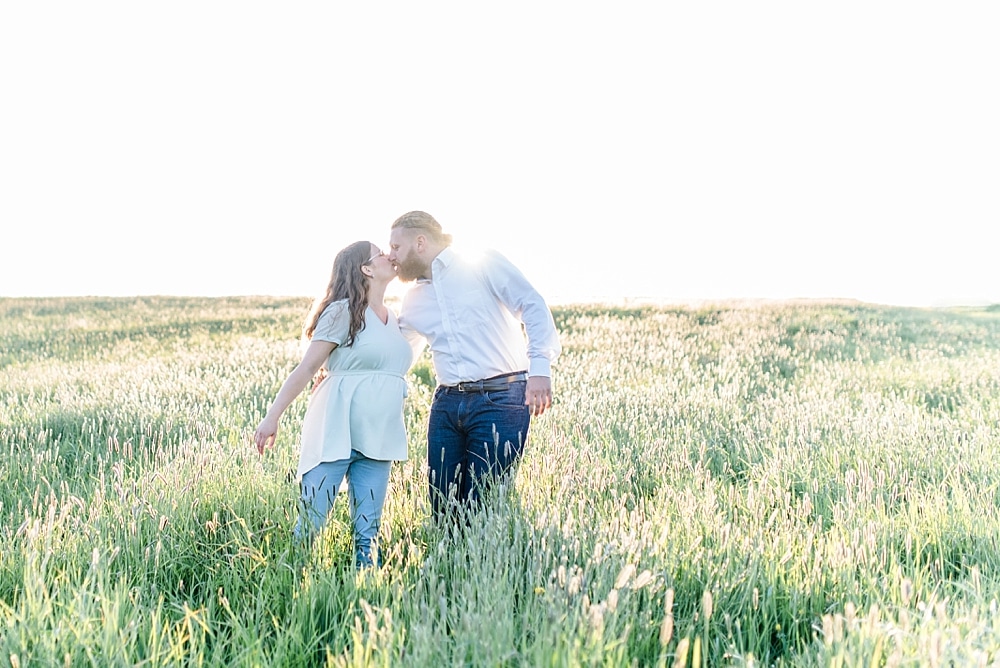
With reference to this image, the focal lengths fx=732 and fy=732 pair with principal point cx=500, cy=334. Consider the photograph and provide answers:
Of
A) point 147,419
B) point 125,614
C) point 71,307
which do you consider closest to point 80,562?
point 125,614

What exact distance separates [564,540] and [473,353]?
1536 millimetres

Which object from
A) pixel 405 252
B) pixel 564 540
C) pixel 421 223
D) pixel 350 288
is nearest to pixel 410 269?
pixel 405 252

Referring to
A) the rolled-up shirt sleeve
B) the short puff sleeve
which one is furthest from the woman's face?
the rolled-up shirt sleeve

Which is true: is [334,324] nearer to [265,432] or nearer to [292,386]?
[292,386]

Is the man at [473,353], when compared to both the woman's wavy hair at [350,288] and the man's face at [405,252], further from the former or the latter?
the woman's wavy hair at [350,288]

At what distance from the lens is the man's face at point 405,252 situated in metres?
Answer: 4.41

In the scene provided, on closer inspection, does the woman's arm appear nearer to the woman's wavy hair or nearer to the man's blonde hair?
the woman's wavy hair

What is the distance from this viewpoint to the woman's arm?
385 centimetres

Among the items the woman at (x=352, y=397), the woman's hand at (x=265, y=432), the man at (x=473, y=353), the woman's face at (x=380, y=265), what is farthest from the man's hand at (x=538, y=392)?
the woman's hand at (x=265, y=432)

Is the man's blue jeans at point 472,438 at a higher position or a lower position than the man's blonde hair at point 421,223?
lower

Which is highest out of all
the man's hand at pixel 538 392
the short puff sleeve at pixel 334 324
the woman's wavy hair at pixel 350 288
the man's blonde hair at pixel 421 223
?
the man's blonde hair at pixel 421 223

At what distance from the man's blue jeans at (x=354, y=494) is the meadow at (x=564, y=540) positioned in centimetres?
13

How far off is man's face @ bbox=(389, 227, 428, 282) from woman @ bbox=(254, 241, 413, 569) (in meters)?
0.23

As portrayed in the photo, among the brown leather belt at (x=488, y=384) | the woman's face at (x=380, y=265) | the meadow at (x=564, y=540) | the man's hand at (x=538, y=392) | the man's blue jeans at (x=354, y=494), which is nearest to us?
the meadow at (x=564, y=540)
